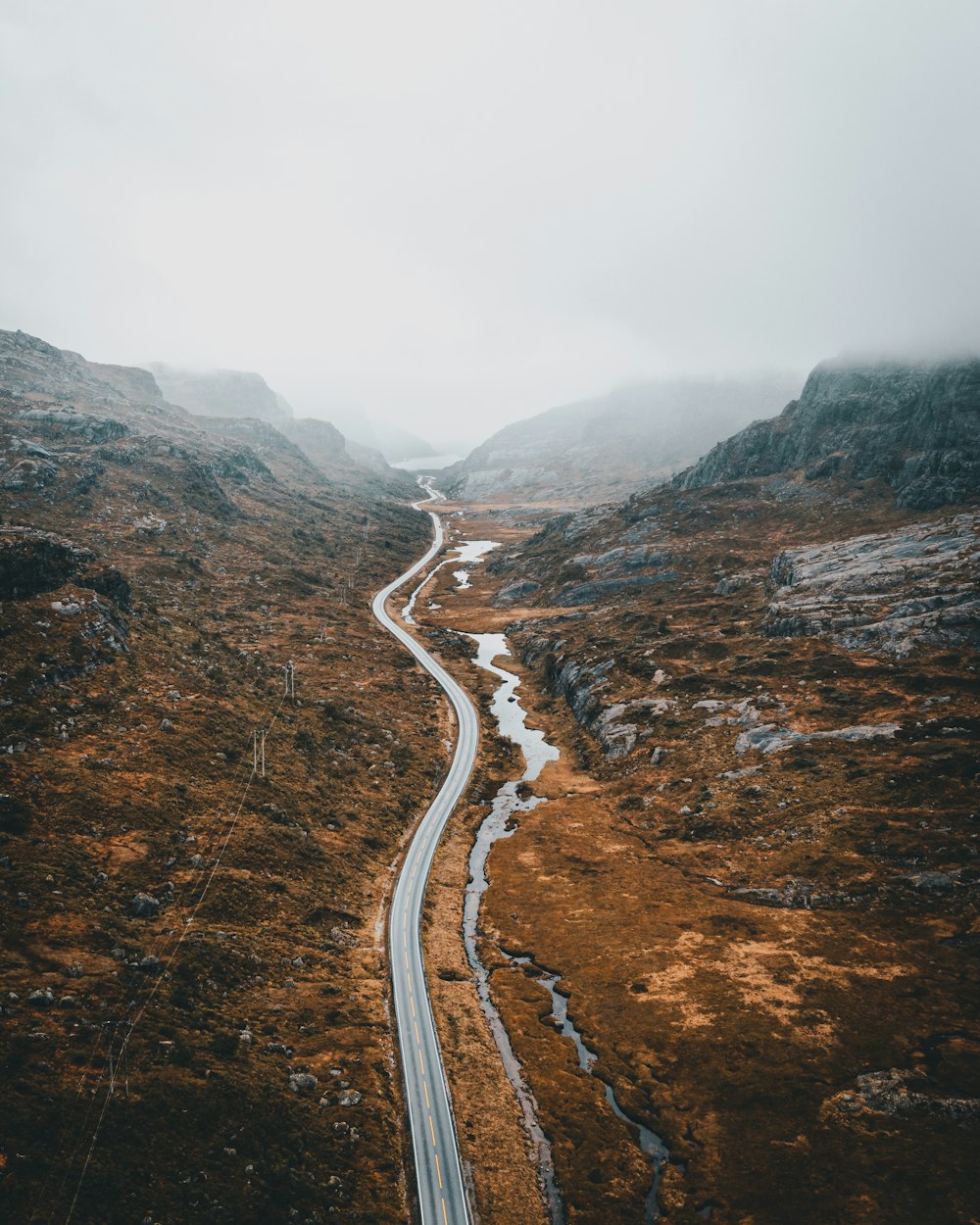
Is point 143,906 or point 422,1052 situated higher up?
point 143,906

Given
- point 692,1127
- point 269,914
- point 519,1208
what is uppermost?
point 269,914

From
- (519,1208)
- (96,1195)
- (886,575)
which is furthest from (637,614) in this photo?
(96,1195)

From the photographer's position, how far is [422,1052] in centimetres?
5156

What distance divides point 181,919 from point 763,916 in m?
61.8

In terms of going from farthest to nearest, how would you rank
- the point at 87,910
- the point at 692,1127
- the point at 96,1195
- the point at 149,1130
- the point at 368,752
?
the point at 368,752
the point at 87,910
the point at 692,1127
the point at 149,1130
the point at 96,1195

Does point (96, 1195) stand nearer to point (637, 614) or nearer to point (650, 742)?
point (650, 742)

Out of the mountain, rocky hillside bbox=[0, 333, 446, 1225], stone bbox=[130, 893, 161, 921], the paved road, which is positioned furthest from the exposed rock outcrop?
stone bbox=[130, 893, 161, 921]

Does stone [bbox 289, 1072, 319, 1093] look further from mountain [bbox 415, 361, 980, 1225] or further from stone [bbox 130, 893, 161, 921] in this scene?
stone [bbox 130, 893, 161, 921]

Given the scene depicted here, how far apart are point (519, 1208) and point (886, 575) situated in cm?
14727

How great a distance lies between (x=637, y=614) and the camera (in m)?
175

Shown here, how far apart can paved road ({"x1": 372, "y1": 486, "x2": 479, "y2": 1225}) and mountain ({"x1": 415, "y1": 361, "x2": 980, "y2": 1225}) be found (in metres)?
2.22

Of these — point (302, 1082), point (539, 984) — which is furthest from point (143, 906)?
point (539, 984)

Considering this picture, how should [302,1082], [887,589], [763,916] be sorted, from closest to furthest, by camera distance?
[302,1082] < [763,916] < [887,589]

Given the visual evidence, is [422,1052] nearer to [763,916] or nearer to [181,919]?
[181,919]
